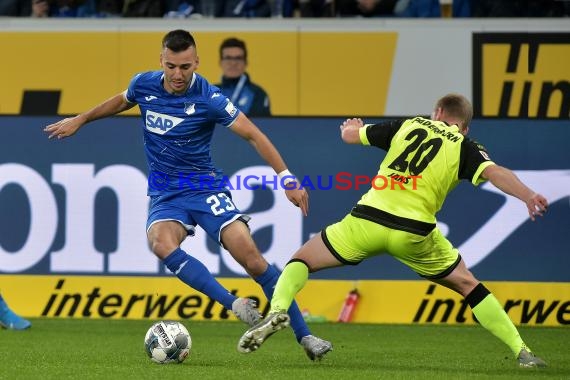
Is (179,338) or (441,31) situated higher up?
(441,31)

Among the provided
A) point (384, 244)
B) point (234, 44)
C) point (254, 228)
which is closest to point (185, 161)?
point (384, 244)

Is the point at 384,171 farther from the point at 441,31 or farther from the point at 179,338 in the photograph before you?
the point at 441,31

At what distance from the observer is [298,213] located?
12.7 meters

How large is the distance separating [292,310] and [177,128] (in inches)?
60.6

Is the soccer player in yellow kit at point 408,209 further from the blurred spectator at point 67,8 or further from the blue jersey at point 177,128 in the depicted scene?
the blurred spectator at point 67,8

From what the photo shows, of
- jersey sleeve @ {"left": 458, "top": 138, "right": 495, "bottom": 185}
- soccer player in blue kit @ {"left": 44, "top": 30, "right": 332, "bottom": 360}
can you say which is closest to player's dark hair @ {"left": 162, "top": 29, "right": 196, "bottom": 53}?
soccer player in blue kit @ {"left": 44, "top": 30, "right": 332, "bottom": 360}

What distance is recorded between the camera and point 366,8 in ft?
49.5

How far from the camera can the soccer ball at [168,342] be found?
29.2ft

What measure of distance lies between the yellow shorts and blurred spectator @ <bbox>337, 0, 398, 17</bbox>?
6.45 metres

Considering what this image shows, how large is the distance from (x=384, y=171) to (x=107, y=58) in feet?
21.9

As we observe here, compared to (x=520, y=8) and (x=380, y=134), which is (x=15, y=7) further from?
(x=380, y=134)

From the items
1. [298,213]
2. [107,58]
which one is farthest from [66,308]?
[107,58]

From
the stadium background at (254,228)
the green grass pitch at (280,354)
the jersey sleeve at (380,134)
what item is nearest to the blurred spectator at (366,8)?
the stadium background at (254,228)

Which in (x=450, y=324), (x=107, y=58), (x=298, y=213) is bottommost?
(x=450, y=324)
